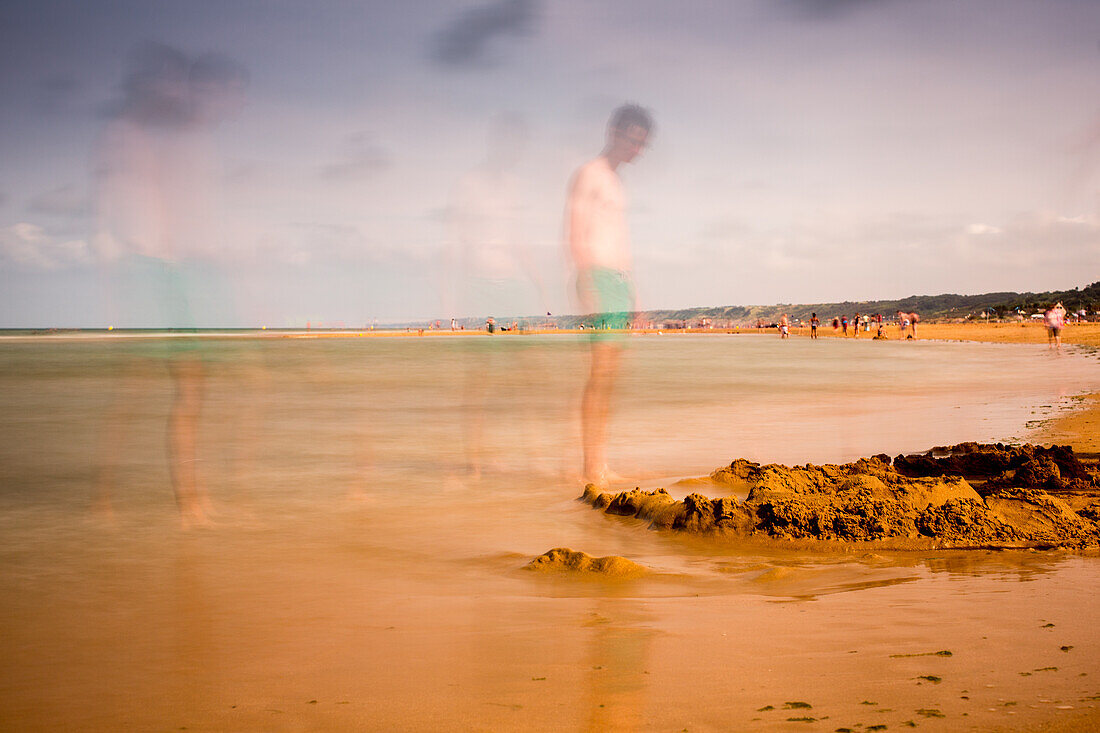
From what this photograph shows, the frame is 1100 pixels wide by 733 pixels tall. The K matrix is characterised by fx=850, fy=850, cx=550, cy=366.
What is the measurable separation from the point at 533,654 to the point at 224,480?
577 centimetres

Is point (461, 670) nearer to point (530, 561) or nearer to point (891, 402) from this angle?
point (530, 561)

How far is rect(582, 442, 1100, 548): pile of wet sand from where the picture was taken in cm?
525

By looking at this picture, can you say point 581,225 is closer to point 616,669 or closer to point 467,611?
point 467,611

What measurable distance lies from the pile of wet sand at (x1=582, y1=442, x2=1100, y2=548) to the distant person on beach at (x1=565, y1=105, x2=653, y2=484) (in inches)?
49.2

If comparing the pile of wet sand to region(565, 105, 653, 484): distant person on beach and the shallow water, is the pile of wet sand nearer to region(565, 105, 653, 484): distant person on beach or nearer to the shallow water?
the shallow water

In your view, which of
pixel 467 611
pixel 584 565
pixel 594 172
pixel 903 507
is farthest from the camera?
pixel 594 172

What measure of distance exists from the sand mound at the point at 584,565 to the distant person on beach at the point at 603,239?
2678 millimetres

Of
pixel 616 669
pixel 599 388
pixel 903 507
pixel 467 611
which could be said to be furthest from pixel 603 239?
pixel 616 669

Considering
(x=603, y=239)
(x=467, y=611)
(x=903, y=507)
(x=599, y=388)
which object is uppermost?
(x=603, y=239)

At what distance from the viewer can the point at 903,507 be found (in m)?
5.53

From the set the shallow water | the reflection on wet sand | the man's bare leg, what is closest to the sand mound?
the shallow water

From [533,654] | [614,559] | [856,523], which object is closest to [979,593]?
[856,523]

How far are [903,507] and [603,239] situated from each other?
3.39 meters

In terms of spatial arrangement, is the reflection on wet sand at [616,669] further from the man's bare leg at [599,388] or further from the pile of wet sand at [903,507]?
the man's bare leg at [599,388]
